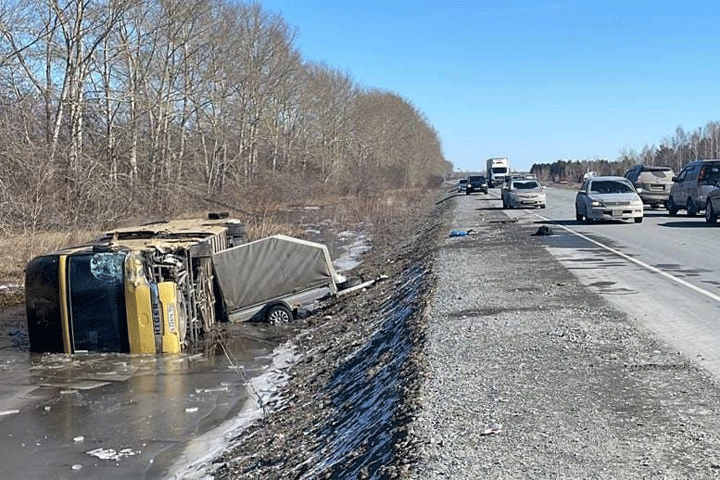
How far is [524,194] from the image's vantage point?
41312 millimetres

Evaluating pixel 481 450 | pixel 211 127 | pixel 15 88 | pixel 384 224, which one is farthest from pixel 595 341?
pixel 211 127

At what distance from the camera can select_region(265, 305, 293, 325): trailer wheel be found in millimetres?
17359

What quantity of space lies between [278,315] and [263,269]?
1.04 metres

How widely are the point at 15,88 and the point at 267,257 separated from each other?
62.8 ft

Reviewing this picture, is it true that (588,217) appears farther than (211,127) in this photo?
No

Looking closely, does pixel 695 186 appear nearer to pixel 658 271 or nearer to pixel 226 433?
pixel 658 271

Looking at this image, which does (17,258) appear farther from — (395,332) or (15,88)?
(395,332)

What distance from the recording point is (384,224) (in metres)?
47.1

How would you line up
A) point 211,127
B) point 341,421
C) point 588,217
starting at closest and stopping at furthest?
point 341,421 → point 588,217 → point 211,127

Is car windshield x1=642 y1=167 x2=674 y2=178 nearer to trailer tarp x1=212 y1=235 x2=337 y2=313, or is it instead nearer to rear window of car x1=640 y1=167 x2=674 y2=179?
rear window of car x1=640 y1=167 x2=674 y2=179

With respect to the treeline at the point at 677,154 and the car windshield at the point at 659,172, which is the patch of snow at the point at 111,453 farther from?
the treeline at the point at 677,154

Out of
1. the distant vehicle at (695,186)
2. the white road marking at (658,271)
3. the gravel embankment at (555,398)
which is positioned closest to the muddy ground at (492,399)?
the gravel embankment at (555,398)

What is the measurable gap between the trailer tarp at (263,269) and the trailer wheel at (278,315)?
0.85ft

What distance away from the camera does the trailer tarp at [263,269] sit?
17297mm
